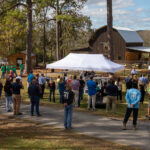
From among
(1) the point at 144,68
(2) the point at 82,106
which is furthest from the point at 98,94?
(1) the point at 144,68

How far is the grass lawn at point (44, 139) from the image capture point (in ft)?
23.5

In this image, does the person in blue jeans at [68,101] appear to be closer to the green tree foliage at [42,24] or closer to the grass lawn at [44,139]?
the grass lawn at [44,139]

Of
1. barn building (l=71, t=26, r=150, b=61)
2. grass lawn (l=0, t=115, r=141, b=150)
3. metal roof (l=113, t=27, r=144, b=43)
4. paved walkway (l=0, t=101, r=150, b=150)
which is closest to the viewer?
grass lawn (l=0, t=115, r=141, b=150)

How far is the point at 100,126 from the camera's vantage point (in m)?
9.58

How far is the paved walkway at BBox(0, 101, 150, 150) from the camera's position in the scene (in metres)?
8.00

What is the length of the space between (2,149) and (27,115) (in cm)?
453

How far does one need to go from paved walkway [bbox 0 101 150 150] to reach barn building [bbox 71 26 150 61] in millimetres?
34250

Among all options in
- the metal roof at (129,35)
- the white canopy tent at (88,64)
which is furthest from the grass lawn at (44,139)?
the metal roof at (129,35)

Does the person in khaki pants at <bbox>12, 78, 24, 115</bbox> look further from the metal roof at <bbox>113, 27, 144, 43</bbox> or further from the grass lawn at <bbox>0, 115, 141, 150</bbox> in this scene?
the metal roof at <bbox>113, 27, 144, 43</bbox>

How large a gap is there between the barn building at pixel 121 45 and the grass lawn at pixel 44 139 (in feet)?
120

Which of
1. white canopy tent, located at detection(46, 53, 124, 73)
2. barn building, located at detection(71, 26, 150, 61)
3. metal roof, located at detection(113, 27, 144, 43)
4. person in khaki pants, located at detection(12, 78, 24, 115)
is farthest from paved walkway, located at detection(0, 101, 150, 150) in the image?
metal roof, located at detection(113, 27, 144, 43)

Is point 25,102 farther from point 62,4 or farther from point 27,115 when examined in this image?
point 62,4

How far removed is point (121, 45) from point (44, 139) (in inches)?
1635

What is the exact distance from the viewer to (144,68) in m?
35.3
